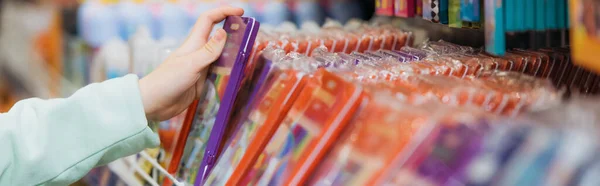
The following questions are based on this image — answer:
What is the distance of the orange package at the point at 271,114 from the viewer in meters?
0.83

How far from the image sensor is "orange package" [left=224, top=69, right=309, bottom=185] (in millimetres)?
828

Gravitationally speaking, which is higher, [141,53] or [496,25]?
[496,25]

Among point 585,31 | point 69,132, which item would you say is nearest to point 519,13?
point 585,31

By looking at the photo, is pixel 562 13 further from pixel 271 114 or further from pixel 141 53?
pixel 141 53

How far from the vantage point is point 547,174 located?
48 cm

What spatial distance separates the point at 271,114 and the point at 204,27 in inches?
13.2

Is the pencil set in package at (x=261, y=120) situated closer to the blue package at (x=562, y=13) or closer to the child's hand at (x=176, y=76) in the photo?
the child's hand at (x=176, y=76)

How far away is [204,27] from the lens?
1113 millimetres

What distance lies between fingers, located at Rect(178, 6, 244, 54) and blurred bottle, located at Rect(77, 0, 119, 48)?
954 millimetres

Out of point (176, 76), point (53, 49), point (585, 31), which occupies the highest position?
point (585, 31)

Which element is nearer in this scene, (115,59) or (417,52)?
(417,52)

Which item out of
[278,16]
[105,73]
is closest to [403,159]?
[105,73]

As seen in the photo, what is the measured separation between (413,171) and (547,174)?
0.12 m

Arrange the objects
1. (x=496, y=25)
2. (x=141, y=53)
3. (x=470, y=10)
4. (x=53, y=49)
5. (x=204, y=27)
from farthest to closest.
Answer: (x=53, y=49)
(x=141, y=53)
(x=204, y=27)
(x=470, y=10)
(x=496, y=25)
